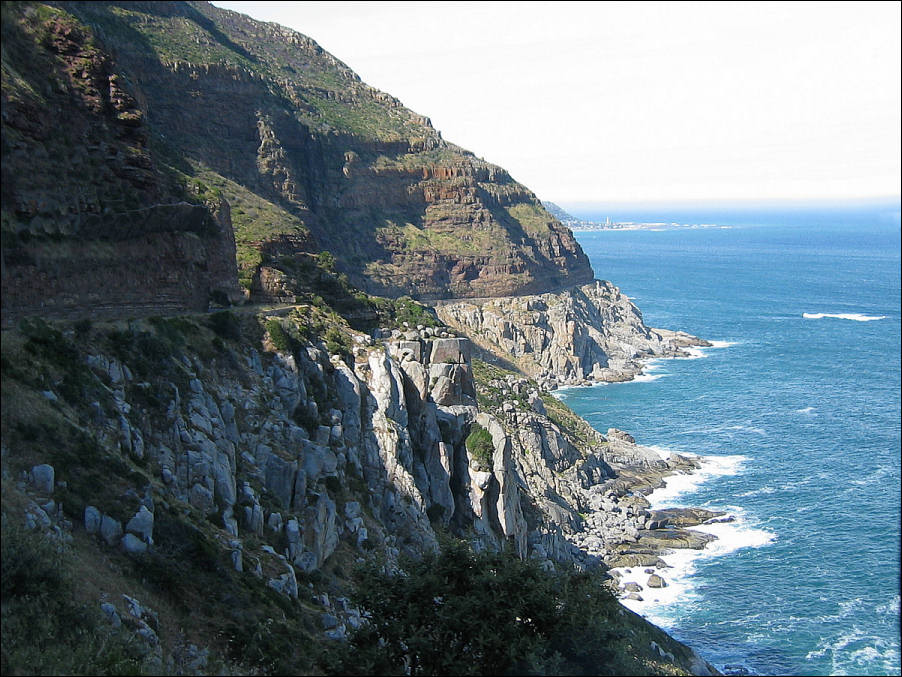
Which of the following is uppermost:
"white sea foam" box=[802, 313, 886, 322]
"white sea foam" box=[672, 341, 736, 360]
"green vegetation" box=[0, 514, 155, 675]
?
"green vegetation" box=[0, 514, 155, 675]

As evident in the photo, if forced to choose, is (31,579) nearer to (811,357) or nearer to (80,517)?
(80,517)

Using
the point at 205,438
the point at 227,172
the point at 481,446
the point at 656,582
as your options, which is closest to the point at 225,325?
the point at 205,438

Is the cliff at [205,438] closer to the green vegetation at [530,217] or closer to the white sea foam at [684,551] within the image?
the white sea foam at [684,551]

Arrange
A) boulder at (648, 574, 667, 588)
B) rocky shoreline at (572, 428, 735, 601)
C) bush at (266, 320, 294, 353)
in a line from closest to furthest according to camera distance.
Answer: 1. bush at (266, 320, 294, 353)
2. boulder at (648, 574, 667, 588)
3. rocky shoreline at (572, 428, 735, 601)

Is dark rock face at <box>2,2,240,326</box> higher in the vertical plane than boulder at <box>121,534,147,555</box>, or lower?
higher

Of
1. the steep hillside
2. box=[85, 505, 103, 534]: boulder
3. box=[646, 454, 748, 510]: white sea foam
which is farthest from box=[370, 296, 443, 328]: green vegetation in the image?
box=[85, 505, 103, 534]: boulder

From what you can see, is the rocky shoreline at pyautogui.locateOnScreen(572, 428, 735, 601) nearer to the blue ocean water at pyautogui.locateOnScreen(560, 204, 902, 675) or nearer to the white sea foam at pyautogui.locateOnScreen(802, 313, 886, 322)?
the blue ocean water at pyautogui.locateOnScreen(560, 204, 902, 675)

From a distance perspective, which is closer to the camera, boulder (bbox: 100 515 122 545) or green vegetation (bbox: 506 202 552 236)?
boulder (bbox: 100 515 122 545)
